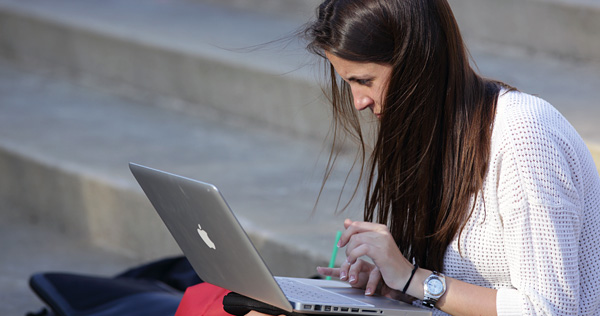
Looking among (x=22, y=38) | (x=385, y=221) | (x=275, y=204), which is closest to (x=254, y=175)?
(x=275, y=204)

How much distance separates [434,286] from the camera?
1413 millimetres

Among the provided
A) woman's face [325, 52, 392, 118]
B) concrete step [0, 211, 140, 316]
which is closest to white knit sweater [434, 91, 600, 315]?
woman's face [325, 52, 392, 118]

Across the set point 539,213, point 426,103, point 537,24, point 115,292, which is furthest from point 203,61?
point 539,213

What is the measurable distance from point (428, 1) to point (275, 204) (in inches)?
57.0

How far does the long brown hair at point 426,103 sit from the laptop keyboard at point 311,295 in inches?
8.3

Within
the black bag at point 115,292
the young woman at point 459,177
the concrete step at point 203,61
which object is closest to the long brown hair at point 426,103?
the young woman at point 459,177

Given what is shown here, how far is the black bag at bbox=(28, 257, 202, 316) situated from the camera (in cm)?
222

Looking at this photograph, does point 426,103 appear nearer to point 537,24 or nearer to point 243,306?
point 243,306

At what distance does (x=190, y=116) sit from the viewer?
377 cm

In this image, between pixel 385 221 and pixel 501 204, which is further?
pixel 385 221

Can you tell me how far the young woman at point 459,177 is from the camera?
1324 millimetres

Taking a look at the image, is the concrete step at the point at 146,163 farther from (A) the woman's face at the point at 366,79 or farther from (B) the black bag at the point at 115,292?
(A) the woman's face at the point at 366,79

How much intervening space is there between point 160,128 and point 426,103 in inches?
90.6

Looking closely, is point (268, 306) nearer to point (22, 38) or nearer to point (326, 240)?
point (326, 240)
